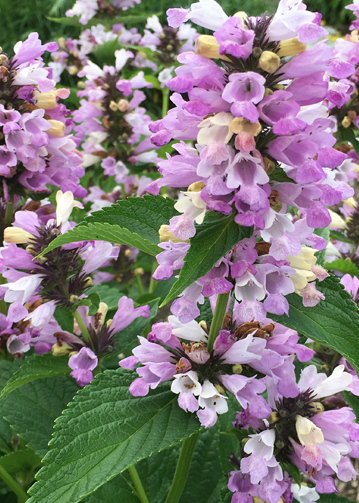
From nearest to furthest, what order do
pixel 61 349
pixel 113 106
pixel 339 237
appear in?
pixel 61 349
pixel 339 237
pixel 113 106

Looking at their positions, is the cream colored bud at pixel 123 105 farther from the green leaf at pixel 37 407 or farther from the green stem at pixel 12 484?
the green stem at pixel 12 484

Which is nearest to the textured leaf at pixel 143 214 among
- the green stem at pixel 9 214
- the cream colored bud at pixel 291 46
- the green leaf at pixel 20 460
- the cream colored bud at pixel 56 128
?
the cream colored bud at pixel 291 46

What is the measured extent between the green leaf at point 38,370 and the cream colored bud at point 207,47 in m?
0.86

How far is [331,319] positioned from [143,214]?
17.5 inches

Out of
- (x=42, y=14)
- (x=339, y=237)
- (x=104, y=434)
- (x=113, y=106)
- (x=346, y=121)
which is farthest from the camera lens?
(x=42, y=14)

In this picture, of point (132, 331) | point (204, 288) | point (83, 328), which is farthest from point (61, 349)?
point (204, 288)

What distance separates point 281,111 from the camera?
0.77m

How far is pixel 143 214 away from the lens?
106cm

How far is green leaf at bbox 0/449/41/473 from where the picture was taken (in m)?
1.57

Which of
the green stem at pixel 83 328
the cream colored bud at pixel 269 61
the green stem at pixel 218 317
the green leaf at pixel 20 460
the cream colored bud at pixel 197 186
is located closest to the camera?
the cream colored bud at pixel 269 61

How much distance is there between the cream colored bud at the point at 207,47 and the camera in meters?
0.79

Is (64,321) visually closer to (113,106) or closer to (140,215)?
(140,215)

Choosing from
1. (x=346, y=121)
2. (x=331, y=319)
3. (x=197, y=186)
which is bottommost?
(x=346, y=121)

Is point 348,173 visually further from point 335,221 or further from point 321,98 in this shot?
point 321,98
